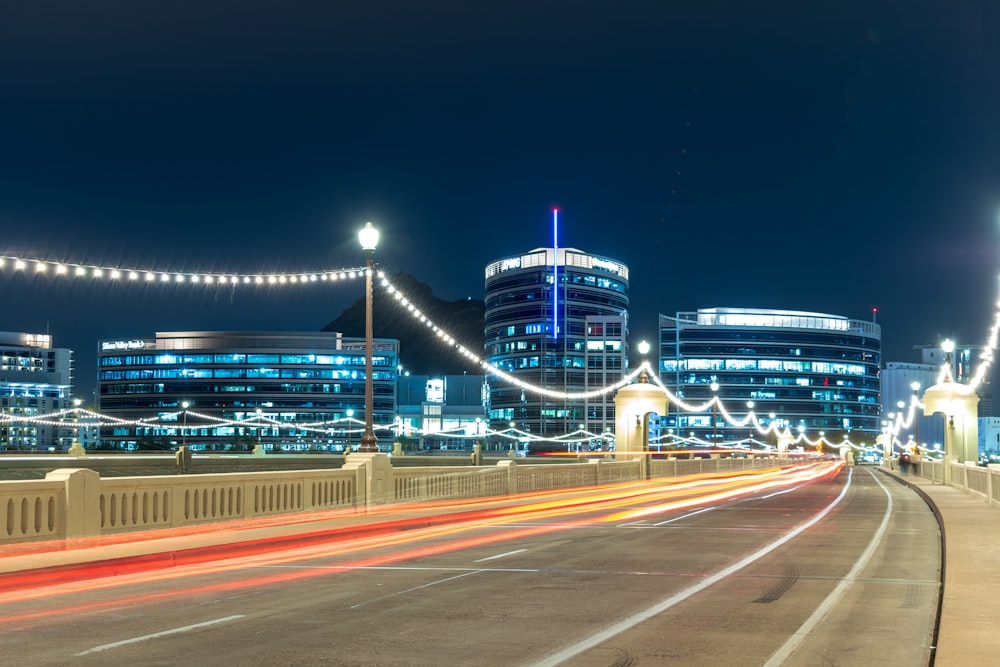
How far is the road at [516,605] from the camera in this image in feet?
32.1

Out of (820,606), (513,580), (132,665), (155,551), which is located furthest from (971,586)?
(155,551)

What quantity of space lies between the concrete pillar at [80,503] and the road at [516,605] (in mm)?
2277

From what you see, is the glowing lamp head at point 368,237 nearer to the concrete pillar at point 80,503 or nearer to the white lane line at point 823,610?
the concrete pillar at point 80,503

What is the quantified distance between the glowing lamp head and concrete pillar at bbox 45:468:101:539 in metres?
11.1

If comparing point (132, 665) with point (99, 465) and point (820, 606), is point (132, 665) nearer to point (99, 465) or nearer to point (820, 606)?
point (820, 606)

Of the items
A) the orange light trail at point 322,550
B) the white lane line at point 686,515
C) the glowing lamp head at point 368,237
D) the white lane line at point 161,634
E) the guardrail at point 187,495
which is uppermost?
the glowing lamp head at point 368,237

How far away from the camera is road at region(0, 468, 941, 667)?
32.1ft

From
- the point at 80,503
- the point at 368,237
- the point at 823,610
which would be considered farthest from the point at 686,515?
the point at 823,610

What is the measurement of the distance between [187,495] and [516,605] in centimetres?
1016

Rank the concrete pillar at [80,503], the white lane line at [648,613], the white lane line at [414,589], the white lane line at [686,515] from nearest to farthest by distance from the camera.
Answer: the white lane line at [648,613], the white lane line at [414,589], the concrete pillar at [80,503], the white lane line at [686,515]

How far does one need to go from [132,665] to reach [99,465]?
6057 cm

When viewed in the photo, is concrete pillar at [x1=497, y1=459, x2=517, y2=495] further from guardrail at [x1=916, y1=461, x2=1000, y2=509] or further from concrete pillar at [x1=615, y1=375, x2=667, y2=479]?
concrete pillar at [x1=615, y1=375, x2=667, y2=479]

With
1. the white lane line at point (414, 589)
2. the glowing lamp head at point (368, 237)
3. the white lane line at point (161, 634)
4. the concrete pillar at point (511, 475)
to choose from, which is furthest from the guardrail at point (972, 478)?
the white lane line at point (161, 634)

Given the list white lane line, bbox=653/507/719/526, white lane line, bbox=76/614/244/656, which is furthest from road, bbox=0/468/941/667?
white lane line, bbox=653/507/719/526
